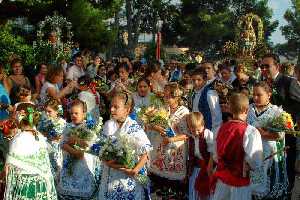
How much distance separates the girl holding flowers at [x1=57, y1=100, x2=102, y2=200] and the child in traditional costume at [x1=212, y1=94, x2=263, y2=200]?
1499mm

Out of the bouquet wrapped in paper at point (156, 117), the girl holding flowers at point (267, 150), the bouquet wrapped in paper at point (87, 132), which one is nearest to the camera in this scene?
the bouquet wrapped in paper at point (87, 132)

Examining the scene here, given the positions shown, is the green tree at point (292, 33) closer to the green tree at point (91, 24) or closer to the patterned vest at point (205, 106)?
the green tree at point (91, 24)

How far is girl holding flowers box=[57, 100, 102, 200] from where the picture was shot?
690cm

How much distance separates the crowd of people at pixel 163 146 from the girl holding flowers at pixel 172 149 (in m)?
0.01

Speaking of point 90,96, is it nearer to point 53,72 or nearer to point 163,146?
point 53,72

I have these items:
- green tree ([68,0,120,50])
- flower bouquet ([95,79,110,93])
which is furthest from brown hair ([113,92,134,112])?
green tree ([68,0,120,50])

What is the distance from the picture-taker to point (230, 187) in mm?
6402

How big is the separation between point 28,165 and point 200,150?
2310 millimetres

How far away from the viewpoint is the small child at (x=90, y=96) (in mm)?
10492

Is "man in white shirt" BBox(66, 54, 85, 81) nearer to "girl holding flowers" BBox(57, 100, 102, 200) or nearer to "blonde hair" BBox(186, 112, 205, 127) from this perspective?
"blonde hair" BBox(186, 112, 205, 127)

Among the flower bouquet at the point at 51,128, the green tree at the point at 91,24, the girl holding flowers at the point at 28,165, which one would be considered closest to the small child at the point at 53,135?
the flower bouquet at the point at 51,128

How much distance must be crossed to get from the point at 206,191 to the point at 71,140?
6.41 feet

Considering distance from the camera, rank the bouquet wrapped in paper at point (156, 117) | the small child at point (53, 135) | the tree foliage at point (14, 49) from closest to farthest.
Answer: the small child at point (53, 135) → the bouquet wrapped in paper at point (156, 117) → the tree foliage at point (14, 49)

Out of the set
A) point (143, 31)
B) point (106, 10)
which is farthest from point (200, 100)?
point (143, 31)
